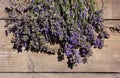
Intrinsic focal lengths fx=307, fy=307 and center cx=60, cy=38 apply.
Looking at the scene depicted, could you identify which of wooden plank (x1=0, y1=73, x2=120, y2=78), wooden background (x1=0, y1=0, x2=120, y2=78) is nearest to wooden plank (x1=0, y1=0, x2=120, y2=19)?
wooden background (x1=0, y1=0, x2=120, y2=78)

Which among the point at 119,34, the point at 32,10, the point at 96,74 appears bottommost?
the point at 96,74

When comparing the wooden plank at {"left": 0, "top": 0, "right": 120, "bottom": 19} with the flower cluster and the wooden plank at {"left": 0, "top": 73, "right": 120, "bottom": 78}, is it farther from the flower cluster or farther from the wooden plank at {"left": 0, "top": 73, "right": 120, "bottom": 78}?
the wooden plank at {"left": 0, "top": 73, "right": 120, "bottom": 78}

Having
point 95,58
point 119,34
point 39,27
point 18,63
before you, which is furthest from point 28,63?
point 119,34

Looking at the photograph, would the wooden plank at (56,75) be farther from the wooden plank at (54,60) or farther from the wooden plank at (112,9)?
the wooden plank at (112,9)

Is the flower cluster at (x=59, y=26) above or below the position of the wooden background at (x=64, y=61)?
above

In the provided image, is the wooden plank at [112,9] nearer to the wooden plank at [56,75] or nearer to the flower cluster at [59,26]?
the flower cluster at [59,26]

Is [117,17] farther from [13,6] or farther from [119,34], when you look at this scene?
[13,6]

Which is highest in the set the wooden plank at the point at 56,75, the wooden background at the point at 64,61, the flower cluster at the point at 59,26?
the flower cluster at the point at 59,26

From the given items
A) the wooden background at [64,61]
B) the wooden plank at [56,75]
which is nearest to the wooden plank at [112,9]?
the wooden background at [64,61]
